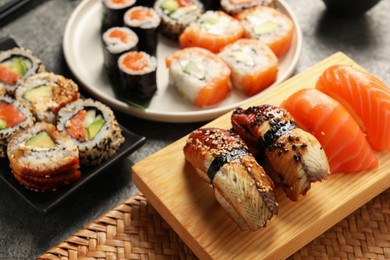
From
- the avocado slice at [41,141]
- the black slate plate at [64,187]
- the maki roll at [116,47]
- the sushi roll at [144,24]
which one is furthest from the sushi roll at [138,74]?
the avocado slice at [41,141]

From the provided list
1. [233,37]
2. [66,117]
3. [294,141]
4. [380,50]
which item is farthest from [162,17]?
[294,141]

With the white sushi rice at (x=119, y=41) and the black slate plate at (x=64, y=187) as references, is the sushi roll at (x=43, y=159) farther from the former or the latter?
the white sushi rice at (x=119, y=41)

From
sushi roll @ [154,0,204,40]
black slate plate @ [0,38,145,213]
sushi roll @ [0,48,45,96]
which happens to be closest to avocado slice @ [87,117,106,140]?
black slate plate @ [0,38,145,213]

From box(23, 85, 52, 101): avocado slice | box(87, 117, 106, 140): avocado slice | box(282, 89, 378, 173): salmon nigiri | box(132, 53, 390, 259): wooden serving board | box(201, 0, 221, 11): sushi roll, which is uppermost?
box(282, 89, 378, 173): salmon nigiri

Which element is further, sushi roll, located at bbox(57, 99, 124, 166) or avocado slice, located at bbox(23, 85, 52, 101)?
avocado slice, located at bbox(23, 85, 52, 101)

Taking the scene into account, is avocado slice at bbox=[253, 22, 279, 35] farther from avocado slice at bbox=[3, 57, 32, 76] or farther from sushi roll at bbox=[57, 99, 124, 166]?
avocado slice at bbox=[3, 57, 32, 76]

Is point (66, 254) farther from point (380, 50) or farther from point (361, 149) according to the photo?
point (380, 50)
